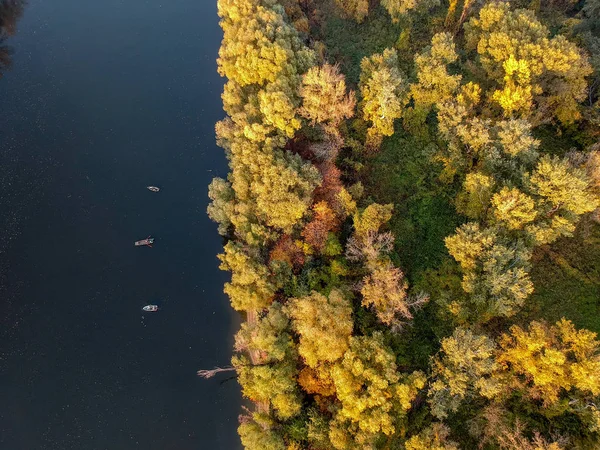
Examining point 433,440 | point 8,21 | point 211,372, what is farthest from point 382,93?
point 8,21

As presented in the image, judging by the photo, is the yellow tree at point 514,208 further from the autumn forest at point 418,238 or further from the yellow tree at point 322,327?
the yellow tree at point 322,327

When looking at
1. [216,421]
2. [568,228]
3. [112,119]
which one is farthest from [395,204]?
[112,119]

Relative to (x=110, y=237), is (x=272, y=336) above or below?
below

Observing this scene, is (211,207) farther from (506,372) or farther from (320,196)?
(506,372)

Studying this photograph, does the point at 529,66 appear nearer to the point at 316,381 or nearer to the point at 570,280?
the point at 570,280

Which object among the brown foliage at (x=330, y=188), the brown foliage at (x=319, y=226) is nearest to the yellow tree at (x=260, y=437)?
the brown foliage at (x=319, y=226)
